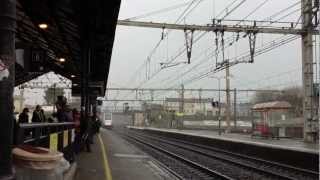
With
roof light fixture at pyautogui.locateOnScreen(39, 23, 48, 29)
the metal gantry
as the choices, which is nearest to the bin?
roof light fixture at pyautogui.locateOnScreen(39, 23, 48, 29)

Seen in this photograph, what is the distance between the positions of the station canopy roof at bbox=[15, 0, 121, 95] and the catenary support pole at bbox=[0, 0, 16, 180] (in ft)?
19.8

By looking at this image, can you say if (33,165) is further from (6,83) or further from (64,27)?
(64,27)

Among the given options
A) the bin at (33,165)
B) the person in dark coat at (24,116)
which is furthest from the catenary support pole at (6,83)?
the person in dark coat at (24,116)

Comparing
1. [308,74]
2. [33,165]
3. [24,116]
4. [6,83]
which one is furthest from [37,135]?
[308,74]

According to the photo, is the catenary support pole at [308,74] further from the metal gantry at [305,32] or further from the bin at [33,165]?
the bin at [33,165]

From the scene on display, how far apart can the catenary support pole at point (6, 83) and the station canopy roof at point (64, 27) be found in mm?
6034

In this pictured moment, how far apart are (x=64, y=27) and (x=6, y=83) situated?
14.6 metres

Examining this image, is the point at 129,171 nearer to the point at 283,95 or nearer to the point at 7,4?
the point at 7,4

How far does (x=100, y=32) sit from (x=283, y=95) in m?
73.4

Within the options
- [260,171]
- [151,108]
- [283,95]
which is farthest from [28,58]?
[151,108]

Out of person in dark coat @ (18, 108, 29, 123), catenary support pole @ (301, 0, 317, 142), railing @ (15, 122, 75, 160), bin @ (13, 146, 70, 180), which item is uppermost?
catenary support pole @ (301, 0, 317, 142)

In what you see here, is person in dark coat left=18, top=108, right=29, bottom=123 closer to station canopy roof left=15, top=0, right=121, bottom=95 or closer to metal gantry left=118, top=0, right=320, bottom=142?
station canopy roof left=15, top=0, right=121, bottom=95

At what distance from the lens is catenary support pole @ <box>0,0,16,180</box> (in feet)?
17.8

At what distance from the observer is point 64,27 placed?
784 inches
